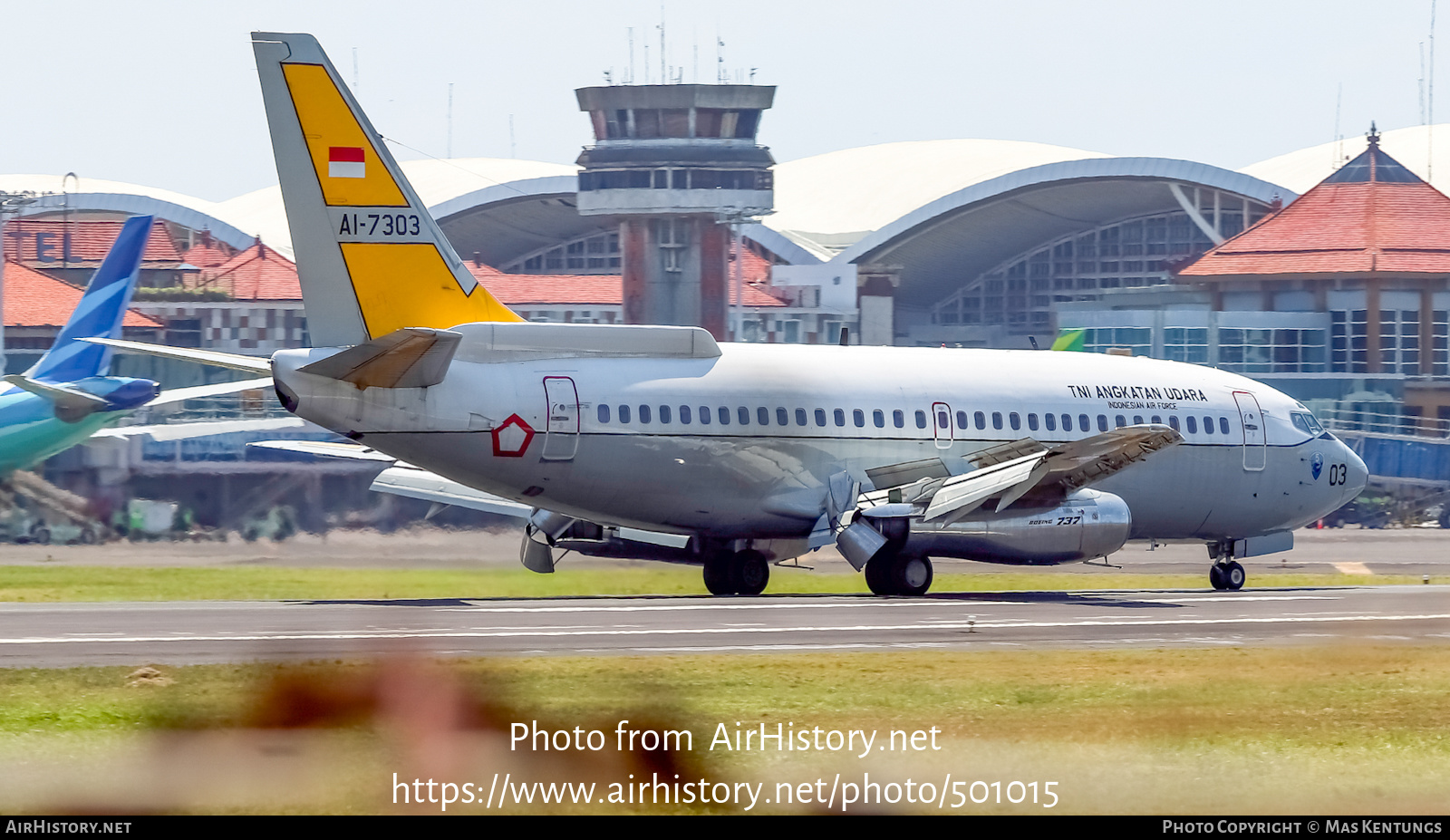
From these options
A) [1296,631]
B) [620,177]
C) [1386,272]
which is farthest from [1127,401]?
[620,177]

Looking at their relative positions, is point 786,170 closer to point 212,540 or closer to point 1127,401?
point 212,540

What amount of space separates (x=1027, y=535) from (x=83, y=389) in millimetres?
26146

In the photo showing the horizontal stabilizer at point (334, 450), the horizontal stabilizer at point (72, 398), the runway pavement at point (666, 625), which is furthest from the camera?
the horizontal stabilizer at point (72, 398)

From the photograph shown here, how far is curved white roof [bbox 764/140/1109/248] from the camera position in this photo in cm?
13188

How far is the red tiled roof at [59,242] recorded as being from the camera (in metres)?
116

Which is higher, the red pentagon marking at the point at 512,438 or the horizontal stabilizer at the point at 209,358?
the horizontal stabilizer at the point at 209,358

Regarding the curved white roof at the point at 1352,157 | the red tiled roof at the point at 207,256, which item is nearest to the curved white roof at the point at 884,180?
the curved white roof at the point at 1352,157

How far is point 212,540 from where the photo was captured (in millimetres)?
51625

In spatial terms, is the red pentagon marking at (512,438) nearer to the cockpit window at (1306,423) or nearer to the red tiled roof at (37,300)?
the cockpit window at (1306,423)

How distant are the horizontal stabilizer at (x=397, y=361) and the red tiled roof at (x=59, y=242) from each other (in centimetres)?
8945

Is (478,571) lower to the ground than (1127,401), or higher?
lower

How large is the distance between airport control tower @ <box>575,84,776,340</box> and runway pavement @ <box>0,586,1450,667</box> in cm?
8201

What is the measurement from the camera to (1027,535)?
32062 mm
